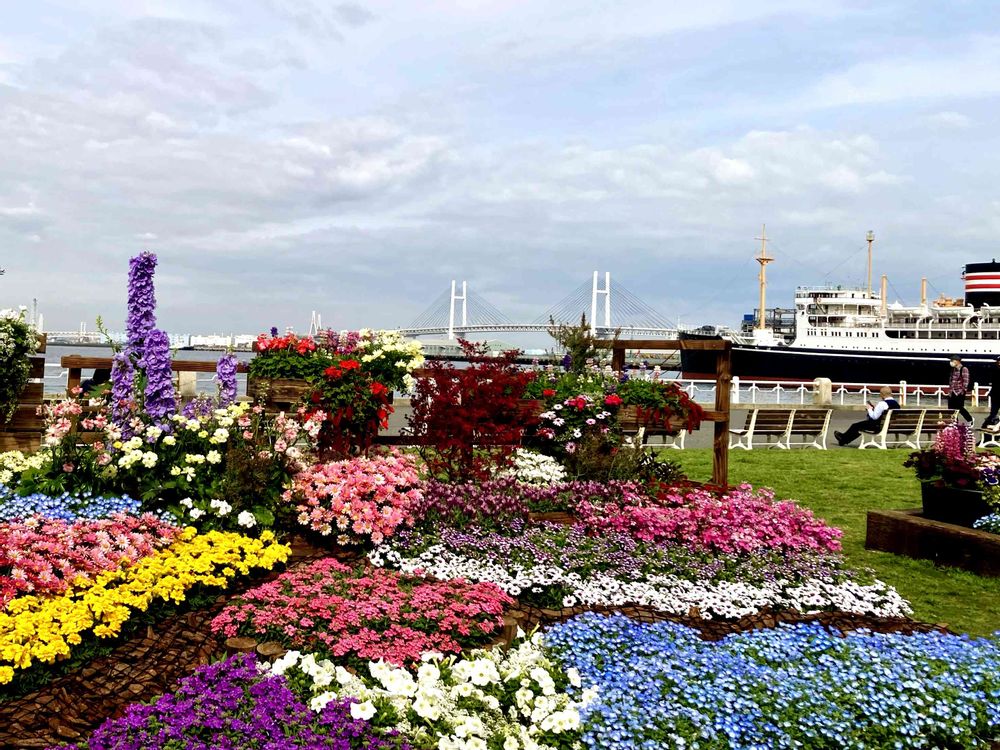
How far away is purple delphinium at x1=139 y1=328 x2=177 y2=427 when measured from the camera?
5582 mm

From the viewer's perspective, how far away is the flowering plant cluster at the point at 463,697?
2.75m

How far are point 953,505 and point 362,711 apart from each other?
5.63m

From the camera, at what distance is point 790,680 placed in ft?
10.5

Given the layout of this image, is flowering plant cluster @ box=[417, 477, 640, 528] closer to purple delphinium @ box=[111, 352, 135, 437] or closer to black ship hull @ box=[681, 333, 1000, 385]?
purple delphinium @ box=[111, 352, 135, 437]

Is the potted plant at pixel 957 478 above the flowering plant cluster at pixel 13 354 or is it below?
below

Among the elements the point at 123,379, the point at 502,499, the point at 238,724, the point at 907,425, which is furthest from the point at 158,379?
the point at 907,425

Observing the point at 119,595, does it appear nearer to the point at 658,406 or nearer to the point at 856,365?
the point at 658,406

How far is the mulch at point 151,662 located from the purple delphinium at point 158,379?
1.81m

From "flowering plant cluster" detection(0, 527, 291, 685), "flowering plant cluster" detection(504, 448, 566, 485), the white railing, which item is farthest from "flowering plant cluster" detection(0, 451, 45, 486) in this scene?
the white railing

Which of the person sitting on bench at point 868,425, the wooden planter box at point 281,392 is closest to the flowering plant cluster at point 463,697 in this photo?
the wooden planter box at point 281,392

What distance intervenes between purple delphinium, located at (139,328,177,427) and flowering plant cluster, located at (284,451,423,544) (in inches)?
43.1

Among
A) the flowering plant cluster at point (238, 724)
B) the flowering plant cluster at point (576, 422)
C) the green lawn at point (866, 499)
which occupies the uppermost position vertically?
the flowering plant cluster at point (576, 422)

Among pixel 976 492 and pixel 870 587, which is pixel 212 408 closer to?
pixel 870 587

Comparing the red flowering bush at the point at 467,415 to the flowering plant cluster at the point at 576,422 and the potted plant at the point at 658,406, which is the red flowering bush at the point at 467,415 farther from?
the potted plant at the point at 658,406
